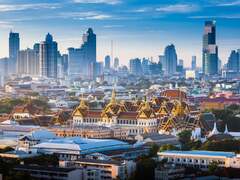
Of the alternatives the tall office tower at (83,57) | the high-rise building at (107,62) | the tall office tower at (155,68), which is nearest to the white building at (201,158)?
the tall office tower at (83,57)

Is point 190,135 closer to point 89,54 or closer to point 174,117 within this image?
point 174,117

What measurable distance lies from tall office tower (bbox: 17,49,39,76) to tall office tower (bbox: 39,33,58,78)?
3683mm

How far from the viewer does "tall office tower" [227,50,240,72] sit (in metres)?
88.9

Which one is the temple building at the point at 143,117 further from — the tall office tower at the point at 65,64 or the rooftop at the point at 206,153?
the tall office tower at the point at 65,64

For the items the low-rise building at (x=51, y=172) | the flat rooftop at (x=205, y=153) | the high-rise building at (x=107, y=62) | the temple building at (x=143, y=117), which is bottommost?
the low-rise building at (x=51, y=172)

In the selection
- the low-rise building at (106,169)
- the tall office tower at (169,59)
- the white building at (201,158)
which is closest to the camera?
the low-rise building at (106,169)

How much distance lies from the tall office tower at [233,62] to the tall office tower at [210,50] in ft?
21.1

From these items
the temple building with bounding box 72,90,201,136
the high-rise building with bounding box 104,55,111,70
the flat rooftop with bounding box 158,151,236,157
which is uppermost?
the high-rise building with bounding box 104,55,111,70

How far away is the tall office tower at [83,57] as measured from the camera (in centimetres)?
8350

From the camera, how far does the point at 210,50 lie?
264ft

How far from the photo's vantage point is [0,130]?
27.2 meters

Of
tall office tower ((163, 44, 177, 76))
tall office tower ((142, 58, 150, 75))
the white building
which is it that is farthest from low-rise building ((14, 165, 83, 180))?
tall office tower ((163, 44, 177, 76))

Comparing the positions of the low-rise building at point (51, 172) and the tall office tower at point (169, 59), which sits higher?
the tall office tower at point (169, 59)

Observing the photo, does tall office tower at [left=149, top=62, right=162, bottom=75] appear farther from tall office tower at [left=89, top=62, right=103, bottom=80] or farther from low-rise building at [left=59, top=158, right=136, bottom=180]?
low-rise building at [left=59, top=158, right=136, bottom=180]
